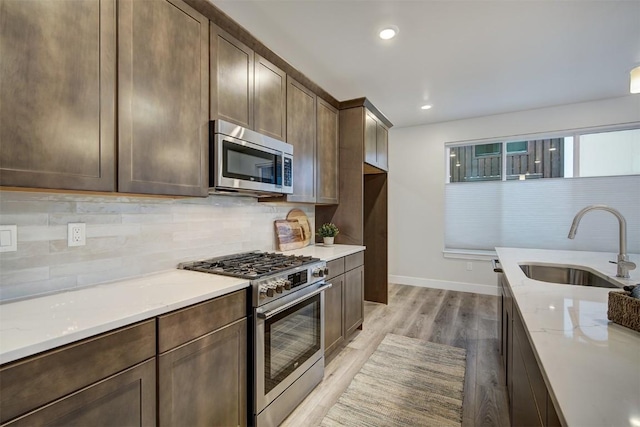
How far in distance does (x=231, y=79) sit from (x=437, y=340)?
3.02 metres

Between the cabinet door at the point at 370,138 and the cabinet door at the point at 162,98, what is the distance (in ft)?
6.49

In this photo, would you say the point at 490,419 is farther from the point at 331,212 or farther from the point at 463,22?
the point at 463,22

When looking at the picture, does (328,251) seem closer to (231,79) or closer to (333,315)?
(333,315)

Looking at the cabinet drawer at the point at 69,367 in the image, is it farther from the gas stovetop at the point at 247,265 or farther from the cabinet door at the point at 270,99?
the cabinet door at the point at 270,99

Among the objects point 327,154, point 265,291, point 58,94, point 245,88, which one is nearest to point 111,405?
point 265,291

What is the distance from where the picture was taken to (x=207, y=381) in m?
1.41

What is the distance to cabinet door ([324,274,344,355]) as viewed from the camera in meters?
2.50

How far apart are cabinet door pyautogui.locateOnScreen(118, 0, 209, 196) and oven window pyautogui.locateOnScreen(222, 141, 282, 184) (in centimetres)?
13

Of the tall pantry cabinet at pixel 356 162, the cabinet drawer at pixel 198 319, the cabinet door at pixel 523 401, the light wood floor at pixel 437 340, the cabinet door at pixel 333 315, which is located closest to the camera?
the cabinet door at pixel 523 401

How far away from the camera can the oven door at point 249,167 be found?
6.00 feet

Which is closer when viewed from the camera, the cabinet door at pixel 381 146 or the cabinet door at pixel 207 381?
the cabinet door at pixel 207 381

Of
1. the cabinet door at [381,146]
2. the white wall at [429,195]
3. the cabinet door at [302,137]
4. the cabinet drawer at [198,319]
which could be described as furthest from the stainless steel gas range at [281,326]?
the white wall at [429,195]

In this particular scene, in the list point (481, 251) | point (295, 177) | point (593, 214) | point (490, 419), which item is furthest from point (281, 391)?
point (593, 214)

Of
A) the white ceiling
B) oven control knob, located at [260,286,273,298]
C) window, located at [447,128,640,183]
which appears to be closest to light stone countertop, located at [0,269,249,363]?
oven control knob, located at [260,286,273,298]
